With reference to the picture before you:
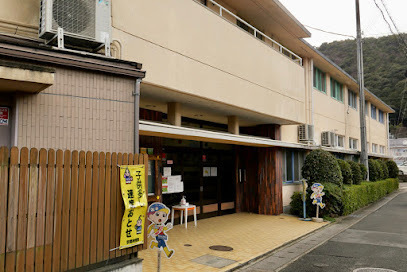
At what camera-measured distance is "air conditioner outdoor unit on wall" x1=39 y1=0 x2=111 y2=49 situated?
211 inches

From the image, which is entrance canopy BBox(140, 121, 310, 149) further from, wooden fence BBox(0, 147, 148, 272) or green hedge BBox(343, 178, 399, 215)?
green hedge BBox(343, 178, 399, 215)

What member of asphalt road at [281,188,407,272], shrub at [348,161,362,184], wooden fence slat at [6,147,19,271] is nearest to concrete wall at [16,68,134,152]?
wooden fence slat at [6,147,19,271]

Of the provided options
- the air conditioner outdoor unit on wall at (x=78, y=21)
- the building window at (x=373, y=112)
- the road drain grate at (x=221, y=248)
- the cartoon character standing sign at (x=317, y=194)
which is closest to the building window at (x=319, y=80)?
the cartoon character standing sign at (x=317, y=194)

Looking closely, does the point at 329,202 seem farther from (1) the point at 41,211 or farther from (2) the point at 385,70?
(2) the point at 385,70

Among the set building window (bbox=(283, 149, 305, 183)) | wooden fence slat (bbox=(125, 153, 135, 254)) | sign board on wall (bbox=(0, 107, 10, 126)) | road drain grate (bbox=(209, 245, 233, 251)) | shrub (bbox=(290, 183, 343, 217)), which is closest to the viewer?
sign board on wall (bbox=(0, 107, 10, 126))

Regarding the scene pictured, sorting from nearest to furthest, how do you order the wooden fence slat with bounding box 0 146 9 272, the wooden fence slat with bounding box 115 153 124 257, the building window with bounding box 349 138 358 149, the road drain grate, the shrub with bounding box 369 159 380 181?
the wooden fence slat with bounding box 0 146 9 272 → the wooden fence slat with bounding box 115 153 124 257 → the road drain grate → the shrub with bounding box 369 159 380 181 → the building window with bounding box 349 138 358 149

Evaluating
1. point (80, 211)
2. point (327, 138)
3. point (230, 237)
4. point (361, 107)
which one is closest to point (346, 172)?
point (327, 138)

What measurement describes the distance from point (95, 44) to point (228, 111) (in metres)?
5.79

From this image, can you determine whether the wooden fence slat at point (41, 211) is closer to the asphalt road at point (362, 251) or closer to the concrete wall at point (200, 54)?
the concrete wall at point (200, 54)

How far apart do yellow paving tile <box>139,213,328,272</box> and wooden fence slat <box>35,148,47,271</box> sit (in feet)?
7.89

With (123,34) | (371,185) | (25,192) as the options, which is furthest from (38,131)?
(371,185)

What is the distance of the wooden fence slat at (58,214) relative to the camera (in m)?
4.61

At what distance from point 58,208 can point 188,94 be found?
4.57 meters

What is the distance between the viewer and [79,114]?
533 cm
